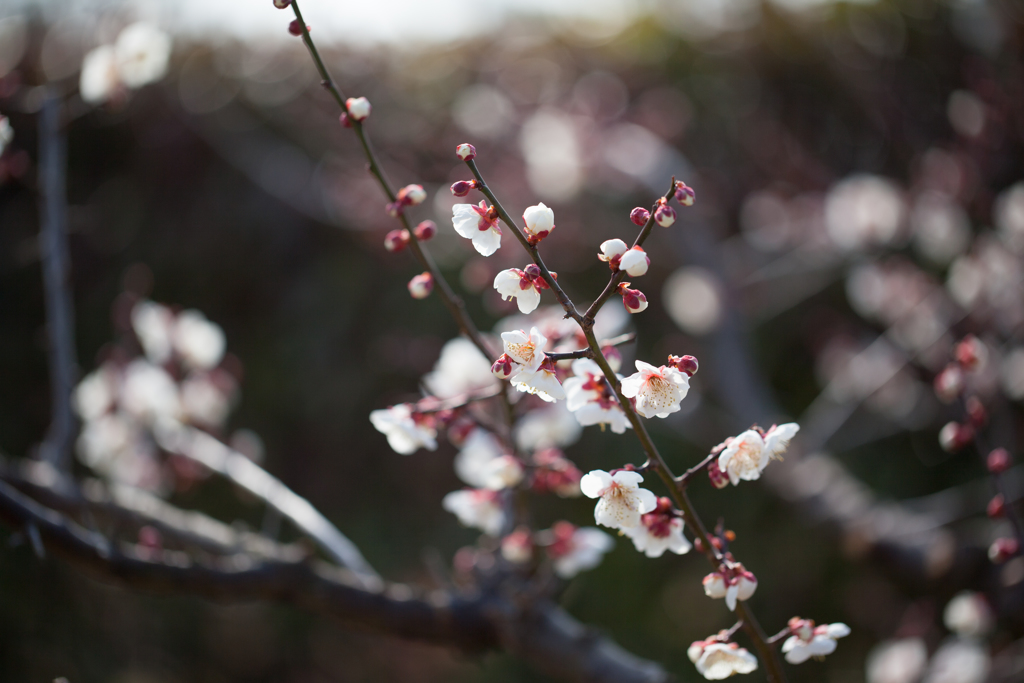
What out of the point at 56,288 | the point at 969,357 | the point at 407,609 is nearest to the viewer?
the point at 969,357

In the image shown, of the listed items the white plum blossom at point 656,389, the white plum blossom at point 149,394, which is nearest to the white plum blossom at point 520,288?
the white plum blossom at point 656,389

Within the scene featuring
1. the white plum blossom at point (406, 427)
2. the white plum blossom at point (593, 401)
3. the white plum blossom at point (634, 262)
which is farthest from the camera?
the white plum blossom at point (406, 427)

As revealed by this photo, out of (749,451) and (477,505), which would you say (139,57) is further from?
(749,451)

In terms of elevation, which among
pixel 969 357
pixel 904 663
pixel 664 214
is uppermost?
pixel 969 357

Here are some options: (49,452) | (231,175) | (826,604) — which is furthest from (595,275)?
(49,452)

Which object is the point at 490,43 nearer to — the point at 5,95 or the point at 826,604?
the point at 5,95

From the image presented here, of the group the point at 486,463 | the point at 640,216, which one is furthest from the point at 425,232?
the point at 486,463

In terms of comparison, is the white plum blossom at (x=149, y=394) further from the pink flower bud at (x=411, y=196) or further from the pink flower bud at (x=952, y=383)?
the pink flower bud at (x=952, y=383)
